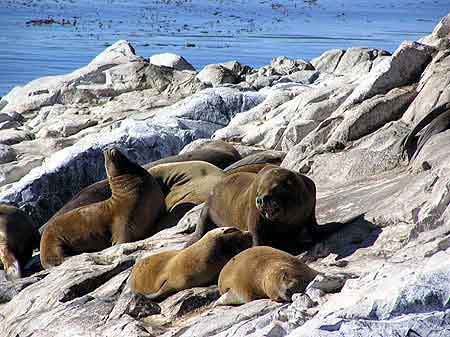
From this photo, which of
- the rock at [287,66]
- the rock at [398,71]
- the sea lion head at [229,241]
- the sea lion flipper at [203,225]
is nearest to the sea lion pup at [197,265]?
the sea lion head at [229,241]

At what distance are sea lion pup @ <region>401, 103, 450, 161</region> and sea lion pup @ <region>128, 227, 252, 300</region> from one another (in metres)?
1.89

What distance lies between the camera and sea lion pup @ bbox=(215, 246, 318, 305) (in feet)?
21.5

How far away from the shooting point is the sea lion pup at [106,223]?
435 inches

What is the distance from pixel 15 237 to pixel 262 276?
5.49m

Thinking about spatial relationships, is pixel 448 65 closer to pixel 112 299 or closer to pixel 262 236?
pixel 262 236

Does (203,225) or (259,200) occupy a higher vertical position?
(259,200)

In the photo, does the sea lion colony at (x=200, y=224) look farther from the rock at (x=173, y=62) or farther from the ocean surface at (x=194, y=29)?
the ocean surface at (x=194, y=29)

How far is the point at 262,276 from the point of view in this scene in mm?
6793

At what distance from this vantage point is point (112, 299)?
7.98 m

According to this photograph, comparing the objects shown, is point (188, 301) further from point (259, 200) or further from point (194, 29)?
point (194, 29)

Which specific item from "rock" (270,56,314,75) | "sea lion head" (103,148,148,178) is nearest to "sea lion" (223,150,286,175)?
"sea lion head" (103,148,148,178)

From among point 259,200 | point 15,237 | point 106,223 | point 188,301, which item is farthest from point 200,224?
point 15,237

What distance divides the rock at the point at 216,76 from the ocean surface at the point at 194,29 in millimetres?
8747

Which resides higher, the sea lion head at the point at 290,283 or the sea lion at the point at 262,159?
the sea lion head at the point at 290,283
